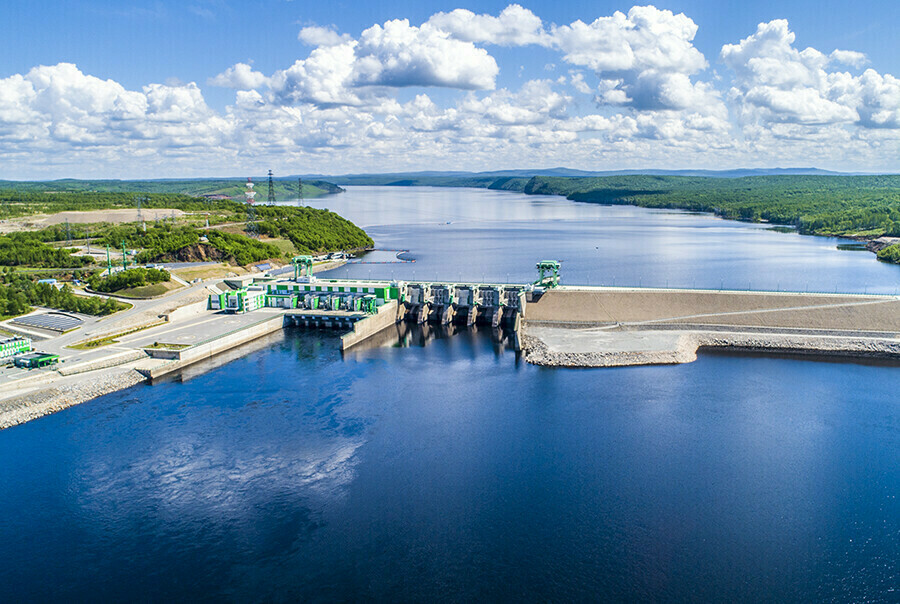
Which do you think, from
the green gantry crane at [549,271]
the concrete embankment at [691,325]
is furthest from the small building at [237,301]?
the green gantry crane at [549,271]

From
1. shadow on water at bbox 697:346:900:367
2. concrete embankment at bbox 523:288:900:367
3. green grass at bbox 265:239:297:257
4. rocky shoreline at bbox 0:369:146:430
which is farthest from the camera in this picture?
green grass at bbox 265:239:297:257

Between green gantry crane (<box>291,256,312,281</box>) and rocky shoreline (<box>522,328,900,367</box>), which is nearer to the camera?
rocky shoreline (<box>522,328,900,367</box>)

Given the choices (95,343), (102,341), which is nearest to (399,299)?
(102,341)

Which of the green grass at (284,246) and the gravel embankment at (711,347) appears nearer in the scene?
the gravel embankment at (711,347)

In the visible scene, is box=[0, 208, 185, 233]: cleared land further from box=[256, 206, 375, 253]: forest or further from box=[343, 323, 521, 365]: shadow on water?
box=[343, 323, 521, 365]: shadow on water

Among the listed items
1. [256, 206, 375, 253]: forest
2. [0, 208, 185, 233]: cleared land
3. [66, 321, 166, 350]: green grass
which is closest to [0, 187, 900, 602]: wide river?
[66, 321, 166, 350]: green grass

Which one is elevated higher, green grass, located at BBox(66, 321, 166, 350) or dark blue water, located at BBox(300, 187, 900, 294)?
dark blue water, located at BBox(300, 187, 900, 294)

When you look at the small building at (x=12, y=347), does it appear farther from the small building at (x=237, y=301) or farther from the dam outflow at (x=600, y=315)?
the dam outflow at (x=600, y=315)
